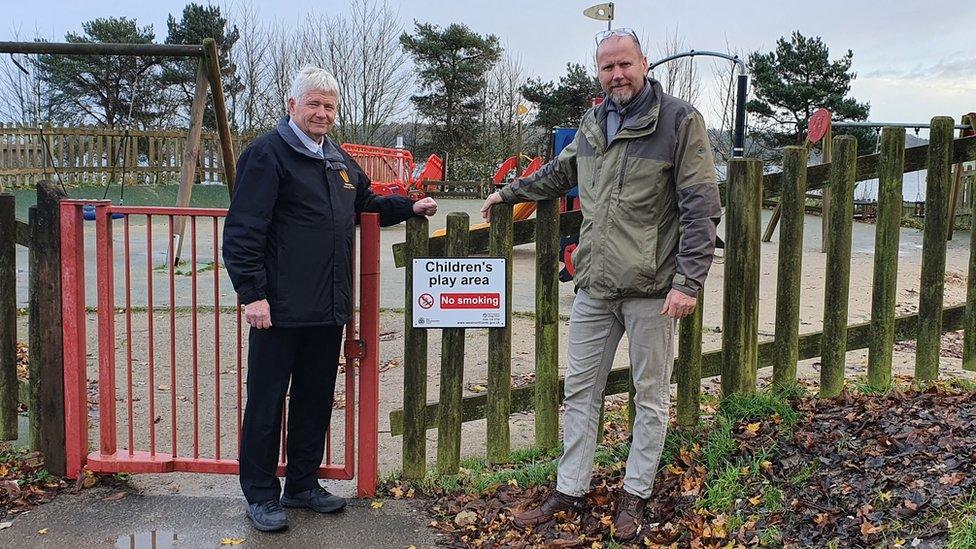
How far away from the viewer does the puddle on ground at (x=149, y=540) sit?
3457mm

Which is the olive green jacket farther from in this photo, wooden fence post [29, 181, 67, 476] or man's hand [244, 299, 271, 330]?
wooden fence post [29, 181, 67, 476]

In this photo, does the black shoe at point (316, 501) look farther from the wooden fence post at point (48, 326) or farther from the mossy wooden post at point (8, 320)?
the mossy wooden post at point (8, 320)

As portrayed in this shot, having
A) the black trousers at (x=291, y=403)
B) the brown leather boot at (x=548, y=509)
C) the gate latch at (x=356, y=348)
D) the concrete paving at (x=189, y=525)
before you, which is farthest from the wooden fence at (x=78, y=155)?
the brown leather boot at (x=548, y=509)

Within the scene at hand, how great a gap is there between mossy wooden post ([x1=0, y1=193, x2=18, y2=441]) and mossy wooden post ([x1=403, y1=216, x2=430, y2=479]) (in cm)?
195

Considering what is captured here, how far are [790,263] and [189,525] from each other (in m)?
2.96

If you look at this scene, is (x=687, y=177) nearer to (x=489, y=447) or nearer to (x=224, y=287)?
(x=489, y=447)

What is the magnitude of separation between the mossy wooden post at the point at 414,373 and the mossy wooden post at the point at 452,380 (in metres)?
0.09

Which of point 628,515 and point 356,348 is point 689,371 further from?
point 356,348

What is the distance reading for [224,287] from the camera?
10.6 m

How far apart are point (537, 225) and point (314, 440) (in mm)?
1410

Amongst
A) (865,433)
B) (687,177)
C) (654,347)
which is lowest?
(865,433)

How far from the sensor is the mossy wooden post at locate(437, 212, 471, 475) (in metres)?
3.91

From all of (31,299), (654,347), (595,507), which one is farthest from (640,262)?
(31,299)

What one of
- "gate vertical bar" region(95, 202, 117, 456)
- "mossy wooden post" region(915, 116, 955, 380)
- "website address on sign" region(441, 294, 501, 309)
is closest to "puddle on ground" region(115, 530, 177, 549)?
"gate vertical bar" region(95, 202, 117, 456)
